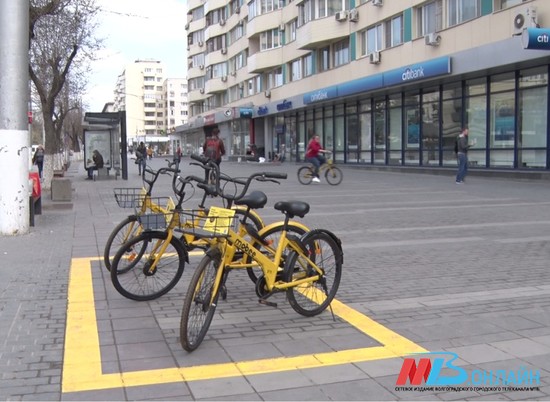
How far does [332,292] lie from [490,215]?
24.4 ft

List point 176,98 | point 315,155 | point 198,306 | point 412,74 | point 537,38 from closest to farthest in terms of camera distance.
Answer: point 198,306 < point 537,38 < point 315,155 < point 412,74 < point 176,98

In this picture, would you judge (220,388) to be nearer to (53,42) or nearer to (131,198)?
(131,198)

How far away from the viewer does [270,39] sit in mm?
44688

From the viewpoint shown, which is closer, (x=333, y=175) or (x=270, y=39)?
(x=333, y=175)

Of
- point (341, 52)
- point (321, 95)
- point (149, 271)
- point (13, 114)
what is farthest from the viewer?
point (341, 52)

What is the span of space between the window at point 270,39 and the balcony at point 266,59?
0.82m

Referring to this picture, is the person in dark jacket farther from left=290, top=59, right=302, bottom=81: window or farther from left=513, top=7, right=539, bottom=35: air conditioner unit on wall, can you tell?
left=513, top=7, right=539, bottom=35: air conditioner unit on wall

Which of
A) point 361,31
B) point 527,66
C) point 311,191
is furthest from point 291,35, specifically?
point 311,191

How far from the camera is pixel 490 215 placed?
1183 centimetres

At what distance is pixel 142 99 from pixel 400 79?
417 ft

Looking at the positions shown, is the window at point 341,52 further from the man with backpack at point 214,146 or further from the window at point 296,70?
the man with backpack at point 214,146

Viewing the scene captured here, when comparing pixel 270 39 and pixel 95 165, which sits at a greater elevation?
pixel 270 39

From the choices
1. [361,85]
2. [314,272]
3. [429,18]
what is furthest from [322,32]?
[314,272]

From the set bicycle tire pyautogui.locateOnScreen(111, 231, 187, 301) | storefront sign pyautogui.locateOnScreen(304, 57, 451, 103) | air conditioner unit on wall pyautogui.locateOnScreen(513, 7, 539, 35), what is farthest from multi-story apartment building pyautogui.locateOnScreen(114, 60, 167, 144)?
bicycle tire pyautogui.locateOnScreen(111, 231, 187, 301)
